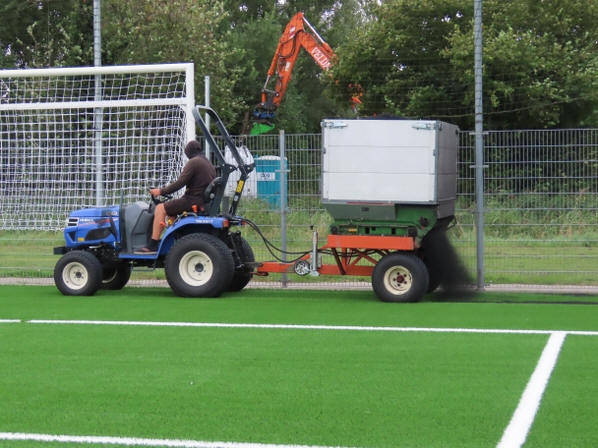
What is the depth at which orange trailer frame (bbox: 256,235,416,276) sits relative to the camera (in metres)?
12.2

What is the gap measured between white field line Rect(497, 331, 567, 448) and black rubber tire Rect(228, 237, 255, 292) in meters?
5.33

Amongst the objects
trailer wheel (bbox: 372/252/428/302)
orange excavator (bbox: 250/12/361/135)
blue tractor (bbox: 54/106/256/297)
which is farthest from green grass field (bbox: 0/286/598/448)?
orange excavator (bbox: 250/12/361/135)

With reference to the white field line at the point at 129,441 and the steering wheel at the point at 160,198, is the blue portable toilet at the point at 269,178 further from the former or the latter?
the white field line at the point at 129,441

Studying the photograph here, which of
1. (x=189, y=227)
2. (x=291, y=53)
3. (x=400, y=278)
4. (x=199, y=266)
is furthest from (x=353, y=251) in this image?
(x=291, y=53)

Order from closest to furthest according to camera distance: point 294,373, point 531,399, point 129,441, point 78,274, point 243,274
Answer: point 129,441 → point 531,399 → point 294,373 → point 78,274 → point 243,274

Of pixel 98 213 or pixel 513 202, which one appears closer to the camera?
pixel 98 213

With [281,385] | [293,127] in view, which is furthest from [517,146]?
[293,127]

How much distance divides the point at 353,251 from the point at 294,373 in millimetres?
4970

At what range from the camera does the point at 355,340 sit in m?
9.43

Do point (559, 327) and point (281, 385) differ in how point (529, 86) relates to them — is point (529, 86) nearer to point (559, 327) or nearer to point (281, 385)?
point (559, 327)

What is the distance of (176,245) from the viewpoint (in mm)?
12836

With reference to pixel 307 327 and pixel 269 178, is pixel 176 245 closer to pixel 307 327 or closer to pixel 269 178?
pixel 269 178

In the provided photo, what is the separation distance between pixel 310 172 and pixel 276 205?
28.9 inches

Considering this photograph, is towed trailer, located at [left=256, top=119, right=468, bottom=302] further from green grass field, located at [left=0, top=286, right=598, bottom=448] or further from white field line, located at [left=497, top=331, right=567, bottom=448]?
white field line, located at [left=497, top=331, right=567, bottom=448]
